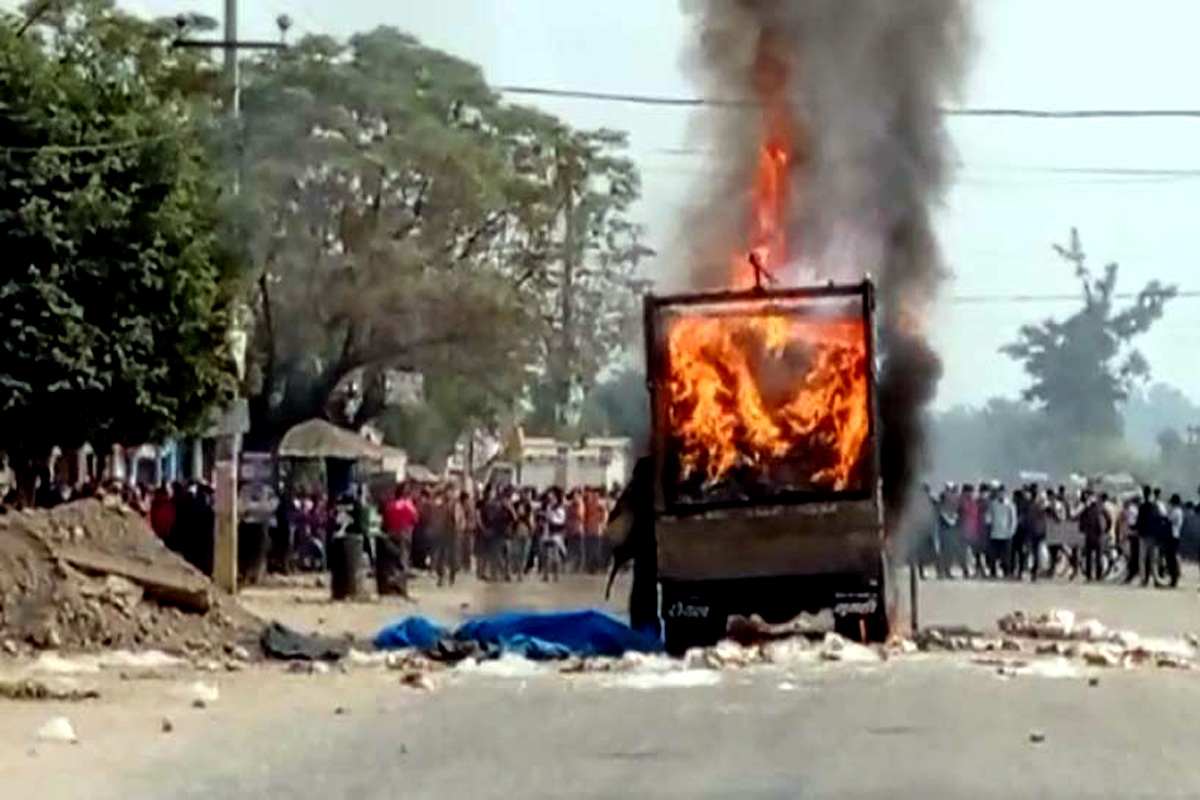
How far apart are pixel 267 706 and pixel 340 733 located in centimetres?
240

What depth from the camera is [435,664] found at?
24.0 metres

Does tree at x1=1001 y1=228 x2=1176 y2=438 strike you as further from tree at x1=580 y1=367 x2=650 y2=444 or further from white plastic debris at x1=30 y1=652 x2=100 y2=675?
white plastic debris at x1=30 y1=652 x2=100 y2=675

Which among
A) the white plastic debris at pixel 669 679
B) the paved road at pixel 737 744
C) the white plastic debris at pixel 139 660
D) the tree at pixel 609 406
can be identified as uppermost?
the tree at pixel 609 406

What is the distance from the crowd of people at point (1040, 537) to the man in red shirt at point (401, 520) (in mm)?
8448

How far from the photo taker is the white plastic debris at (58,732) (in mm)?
17844

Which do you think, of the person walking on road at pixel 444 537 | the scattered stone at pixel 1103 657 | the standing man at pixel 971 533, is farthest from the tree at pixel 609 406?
the scattered stone at pixel 1103 657

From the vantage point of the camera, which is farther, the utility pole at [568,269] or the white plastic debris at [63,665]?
the utility pole at [568,269]

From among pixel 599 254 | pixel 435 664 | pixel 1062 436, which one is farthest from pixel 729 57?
pixel 1062 436

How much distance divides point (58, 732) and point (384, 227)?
32580 mm

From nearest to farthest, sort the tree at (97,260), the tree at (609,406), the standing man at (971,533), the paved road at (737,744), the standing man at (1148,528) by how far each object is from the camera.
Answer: the paved road at (737,744)
the tree at (97,260)
the standing man at (1148,528)
the standing man at (971,533)
the tree at (609,406)

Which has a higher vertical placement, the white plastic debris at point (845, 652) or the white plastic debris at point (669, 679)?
the white plastic debris at point (845, 652)

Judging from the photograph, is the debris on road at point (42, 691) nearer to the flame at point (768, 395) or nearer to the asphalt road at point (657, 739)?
the asphalt road at point (657, 739)

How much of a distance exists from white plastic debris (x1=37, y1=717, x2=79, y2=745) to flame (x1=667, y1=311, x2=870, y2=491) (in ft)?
26.4

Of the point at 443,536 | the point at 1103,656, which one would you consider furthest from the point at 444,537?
the point at 1103,656
